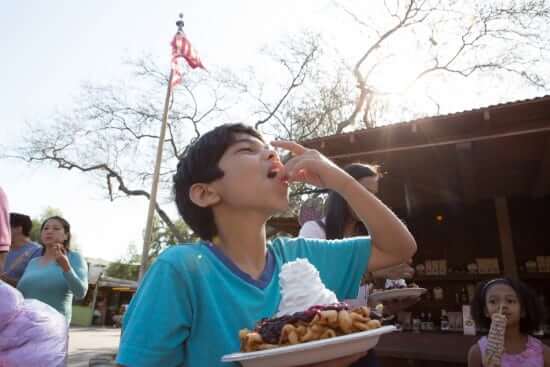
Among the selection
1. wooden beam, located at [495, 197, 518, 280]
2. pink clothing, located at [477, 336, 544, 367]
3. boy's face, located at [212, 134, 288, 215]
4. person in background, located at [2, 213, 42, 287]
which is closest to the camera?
boy's face, located at [212, 134, 288, 215]

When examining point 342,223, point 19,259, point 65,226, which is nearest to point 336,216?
point 342,223

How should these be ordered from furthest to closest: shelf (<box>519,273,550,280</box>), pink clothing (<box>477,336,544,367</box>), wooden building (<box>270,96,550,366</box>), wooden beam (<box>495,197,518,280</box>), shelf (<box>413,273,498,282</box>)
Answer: shelf (<box>413,273,498,282</box>) → shelf (<box>519,273,550,280</box>) → wooden beam (<box>495,197,518,280</box>) → wooden building (<box>270,96,550,366</box>) → pink clothing (<box>477,336,544,367</box>)

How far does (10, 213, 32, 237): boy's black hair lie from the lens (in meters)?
4.45

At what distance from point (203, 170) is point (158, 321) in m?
0.62

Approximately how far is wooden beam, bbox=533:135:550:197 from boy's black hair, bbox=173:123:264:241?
5.05 metres

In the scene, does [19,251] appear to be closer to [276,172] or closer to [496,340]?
[276,172]

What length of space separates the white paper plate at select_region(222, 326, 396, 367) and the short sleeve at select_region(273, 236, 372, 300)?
0.57 m

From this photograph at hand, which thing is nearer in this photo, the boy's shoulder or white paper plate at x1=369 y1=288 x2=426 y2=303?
the boy's shoulder

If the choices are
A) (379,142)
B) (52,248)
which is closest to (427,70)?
(379,142)

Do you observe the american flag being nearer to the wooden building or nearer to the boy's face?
the wooden building

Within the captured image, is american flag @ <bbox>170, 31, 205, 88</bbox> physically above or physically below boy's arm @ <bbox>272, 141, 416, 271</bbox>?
above

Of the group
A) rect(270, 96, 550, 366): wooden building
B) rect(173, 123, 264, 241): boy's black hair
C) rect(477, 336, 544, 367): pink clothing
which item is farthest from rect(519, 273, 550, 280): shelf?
rect(173, 123, 264, 241): boy's black hair

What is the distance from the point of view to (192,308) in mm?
1152

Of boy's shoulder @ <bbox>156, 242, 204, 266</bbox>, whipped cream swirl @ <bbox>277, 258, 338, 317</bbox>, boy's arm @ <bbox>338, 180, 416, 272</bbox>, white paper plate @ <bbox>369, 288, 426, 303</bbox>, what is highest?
boy's arm @ <bbox>338, 180, 416, 272</bbox>
